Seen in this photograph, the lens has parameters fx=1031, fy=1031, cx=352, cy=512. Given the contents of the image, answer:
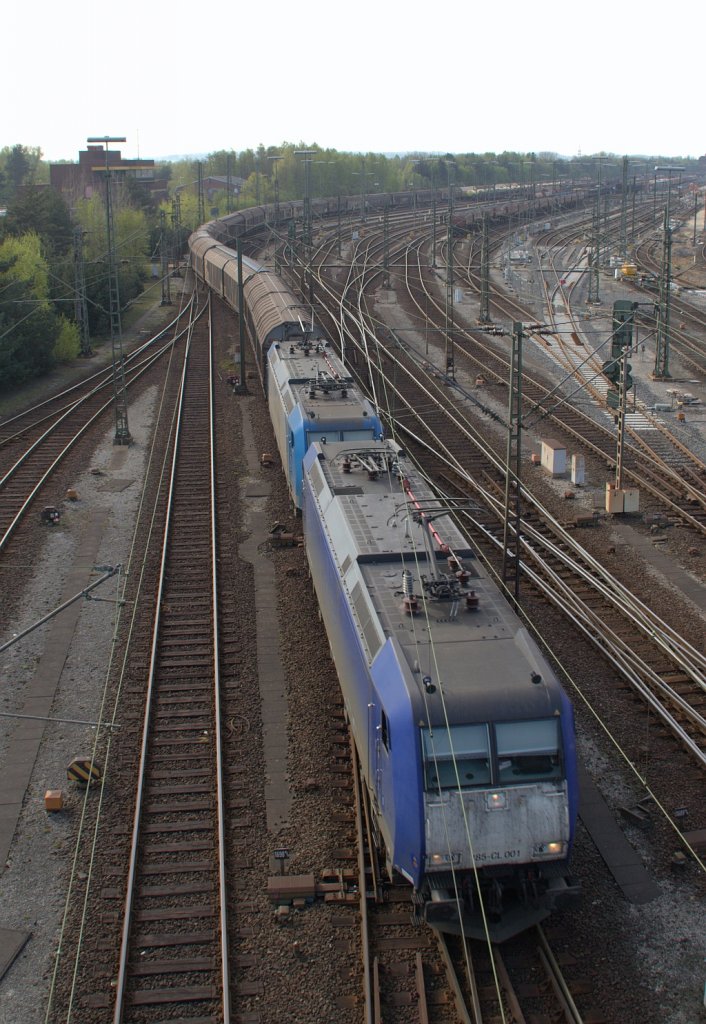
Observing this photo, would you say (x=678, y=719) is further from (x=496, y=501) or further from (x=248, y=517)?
(x=248, y=517)

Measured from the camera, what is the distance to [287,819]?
13.5m

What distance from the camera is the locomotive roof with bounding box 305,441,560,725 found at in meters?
10.6

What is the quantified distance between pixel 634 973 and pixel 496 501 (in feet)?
52.3

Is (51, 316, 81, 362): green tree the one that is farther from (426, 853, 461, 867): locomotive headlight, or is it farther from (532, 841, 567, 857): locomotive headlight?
(532, 841, 567, 857): locomotive headlight

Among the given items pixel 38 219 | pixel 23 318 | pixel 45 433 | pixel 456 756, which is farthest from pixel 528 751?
pixel 38 219

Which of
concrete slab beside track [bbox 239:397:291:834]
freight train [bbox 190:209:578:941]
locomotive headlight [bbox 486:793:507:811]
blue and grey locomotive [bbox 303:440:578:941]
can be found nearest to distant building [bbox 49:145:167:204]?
concrete slab beside track [bbox 239:397:291:834]

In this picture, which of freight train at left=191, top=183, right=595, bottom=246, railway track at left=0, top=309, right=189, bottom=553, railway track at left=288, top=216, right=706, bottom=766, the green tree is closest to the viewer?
railway track at left=288, top=216, right=706, bottom=766

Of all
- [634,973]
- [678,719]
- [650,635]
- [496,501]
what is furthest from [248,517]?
[634,973]

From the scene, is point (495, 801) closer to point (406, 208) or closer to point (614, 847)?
point (614, 847)

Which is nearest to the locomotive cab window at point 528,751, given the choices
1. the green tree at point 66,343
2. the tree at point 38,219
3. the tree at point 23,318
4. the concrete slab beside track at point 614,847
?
the concrete slab beside track at point 614,847

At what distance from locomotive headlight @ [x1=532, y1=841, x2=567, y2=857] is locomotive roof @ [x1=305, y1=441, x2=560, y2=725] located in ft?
4.37

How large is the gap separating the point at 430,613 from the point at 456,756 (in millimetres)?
2096

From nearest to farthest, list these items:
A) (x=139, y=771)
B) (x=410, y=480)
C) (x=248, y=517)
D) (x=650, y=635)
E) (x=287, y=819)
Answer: (x=287, y=819) < (x=139, y=771) < (x=410, y=480) < (x=650, y=635) < (x=248, y=517)

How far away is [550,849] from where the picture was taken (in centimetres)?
1054
